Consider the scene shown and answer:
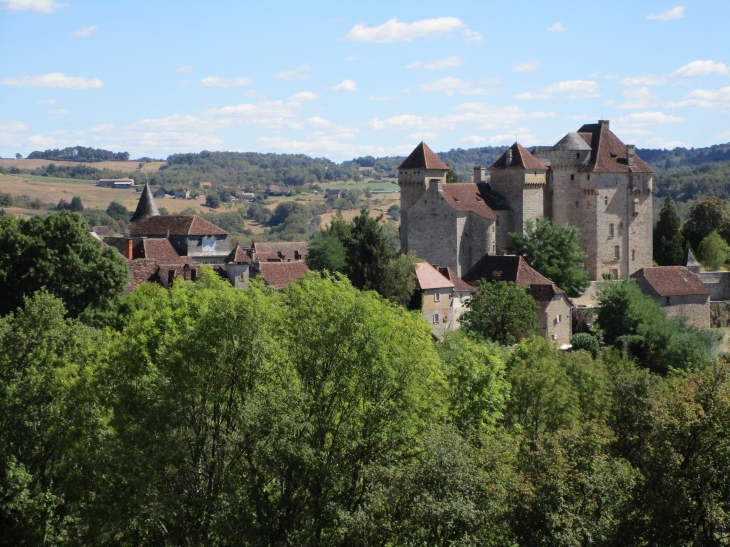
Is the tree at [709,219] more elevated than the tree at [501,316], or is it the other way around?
the tree at [709,219]

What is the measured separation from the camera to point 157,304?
27.4m

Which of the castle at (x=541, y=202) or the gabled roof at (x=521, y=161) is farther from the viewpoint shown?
the gabled roof at (x=521, y=161)

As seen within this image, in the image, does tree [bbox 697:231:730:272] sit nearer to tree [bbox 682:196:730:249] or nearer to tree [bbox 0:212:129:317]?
tree [bbox 682:196:730:249]

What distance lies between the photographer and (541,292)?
57.9 meters

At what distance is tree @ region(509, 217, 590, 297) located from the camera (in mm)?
64562

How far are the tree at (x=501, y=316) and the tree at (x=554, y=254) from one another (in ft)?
35.0

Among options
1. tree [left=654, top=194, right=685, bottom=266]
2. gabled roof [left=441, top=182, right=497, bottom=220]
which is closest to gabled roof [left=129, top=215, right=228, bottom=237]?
gabled roof [left=441, top=182, right=497, bottom=220]

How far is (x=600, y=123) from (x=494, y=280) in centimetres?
1971

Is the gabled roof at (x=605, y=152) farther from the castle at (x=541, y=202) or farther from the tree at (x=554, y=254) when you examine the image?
the tree at (x=554, y=254)

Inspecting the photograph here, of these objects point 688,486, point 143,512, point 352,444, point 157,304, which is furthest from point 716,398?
point 157,304

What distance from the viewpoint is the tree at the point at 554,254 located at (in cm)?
6456

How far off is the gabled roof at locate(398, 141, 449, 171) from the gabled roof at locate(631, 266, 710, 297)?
14.7 m

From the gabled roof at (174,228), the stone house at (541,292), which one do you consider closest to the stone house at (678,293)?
the stone house at (541,292)

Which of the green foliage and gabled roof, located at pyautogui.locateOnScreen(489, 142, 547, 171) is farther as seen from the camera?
gabled roof, located at pyautogui.locateOnScreen(489, 142, 547, 171)
